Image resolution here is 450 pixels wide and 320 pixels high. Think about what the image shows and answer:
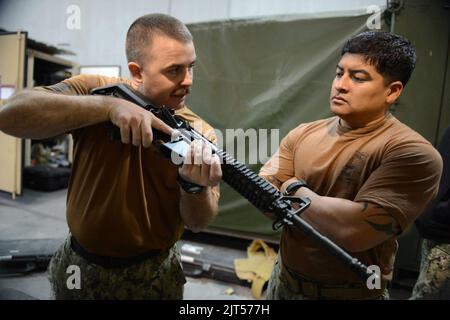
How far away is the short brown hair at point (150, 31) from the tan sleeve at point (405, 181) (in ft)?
1.80

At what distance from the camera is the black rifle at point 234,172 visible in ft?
1.92

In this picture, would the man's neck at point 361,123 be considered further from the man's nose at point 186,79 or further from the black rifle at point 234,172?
the man's nose at point 186,79

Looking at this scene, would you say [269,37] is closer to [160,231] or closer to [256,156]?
[256,156]

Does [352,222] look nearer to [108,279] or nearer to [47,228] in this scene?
[108,279]

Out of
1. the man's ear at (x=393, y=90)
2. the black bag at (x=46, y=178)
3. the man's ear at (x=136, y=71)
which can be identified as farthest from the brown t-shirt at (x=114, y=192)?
the black bag at (x=46, y=178)

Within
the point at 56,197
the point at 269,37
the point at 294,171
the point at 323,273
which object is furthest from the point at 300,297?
the point at 56,197

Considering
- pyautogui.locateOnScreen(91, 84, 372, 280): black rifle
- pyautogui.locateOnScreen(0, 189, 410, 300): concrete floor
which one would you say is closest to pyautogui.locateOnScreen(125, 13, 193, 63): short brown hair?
pyautogui.locateOnScreen(91, 84, 372, 280): black rifle

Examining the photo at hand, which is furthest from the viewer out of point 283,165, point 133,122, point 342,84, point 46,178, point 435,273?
point 46,178

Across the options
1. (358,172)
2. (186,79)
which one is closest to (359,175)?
(358,172)

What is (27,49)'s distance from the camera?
3.72 feet

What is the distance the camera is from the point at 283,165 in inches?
32.2

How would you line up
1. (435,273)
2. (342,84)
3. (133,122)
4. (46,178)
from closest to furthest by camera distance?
(133,122) → (342,84) → (435,273) → (46,178)

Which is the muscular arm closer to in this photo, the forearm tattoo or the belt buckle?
the forearm tattoo

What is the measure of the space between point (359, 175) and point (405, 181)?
0.10m
